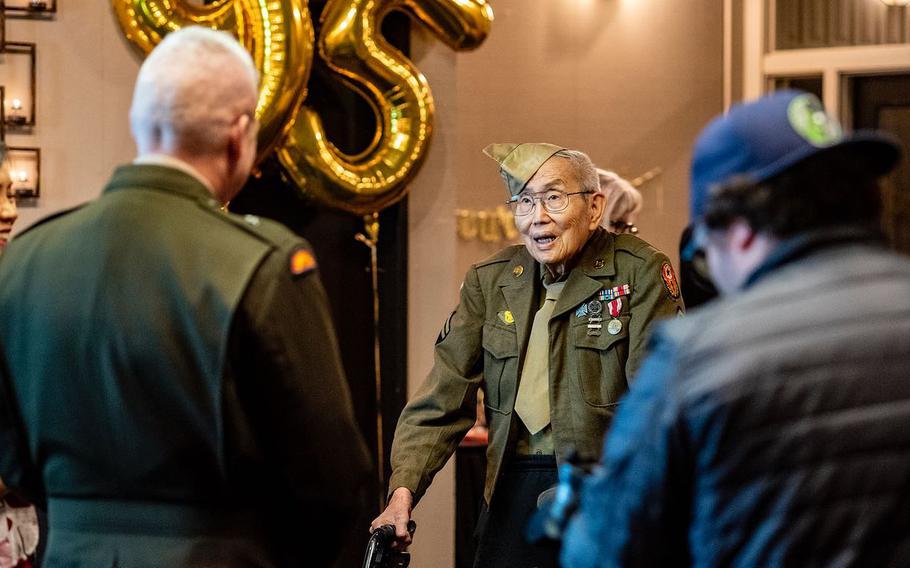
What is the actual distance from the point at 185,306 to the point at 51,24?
8.66 feet

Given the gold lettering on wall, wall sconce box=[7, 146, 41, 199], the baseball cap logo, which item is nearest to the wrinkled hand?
the baseball cap logo

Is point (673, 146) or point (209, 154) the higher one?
point (673, 146)

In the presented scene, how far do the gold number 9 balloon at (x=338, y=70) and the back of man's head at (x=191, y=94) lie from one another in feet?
7.29

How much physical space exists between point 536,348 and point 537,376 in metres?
0.07

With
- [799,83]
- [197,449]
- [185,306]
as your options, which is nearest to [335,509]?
[197,449]

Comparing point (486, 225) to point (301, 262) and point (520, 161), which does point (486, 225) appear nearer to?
point (520, 161)

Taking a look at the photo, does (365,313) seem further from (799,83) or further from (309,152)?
(799,83)

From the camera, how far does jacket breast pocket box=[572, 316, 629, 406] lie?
2.98m

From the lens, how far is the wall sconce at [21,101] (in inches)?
161

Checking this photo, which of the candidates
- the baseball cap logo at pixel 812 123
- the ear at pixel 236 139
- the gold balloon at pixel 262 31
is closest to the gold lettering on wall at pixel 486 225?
the gold balloon at pixel 262 31

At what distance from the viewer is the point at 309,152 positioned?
173 inches

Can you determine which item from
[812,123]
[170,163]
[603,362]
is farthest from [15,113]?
[812,123]

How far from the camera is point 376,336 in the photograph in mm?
4750

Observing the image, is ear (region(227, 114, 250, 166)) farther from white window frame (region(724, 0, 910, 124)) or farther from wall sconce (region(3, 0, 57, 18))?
white window frame (region(724, 0, 910, 124))
